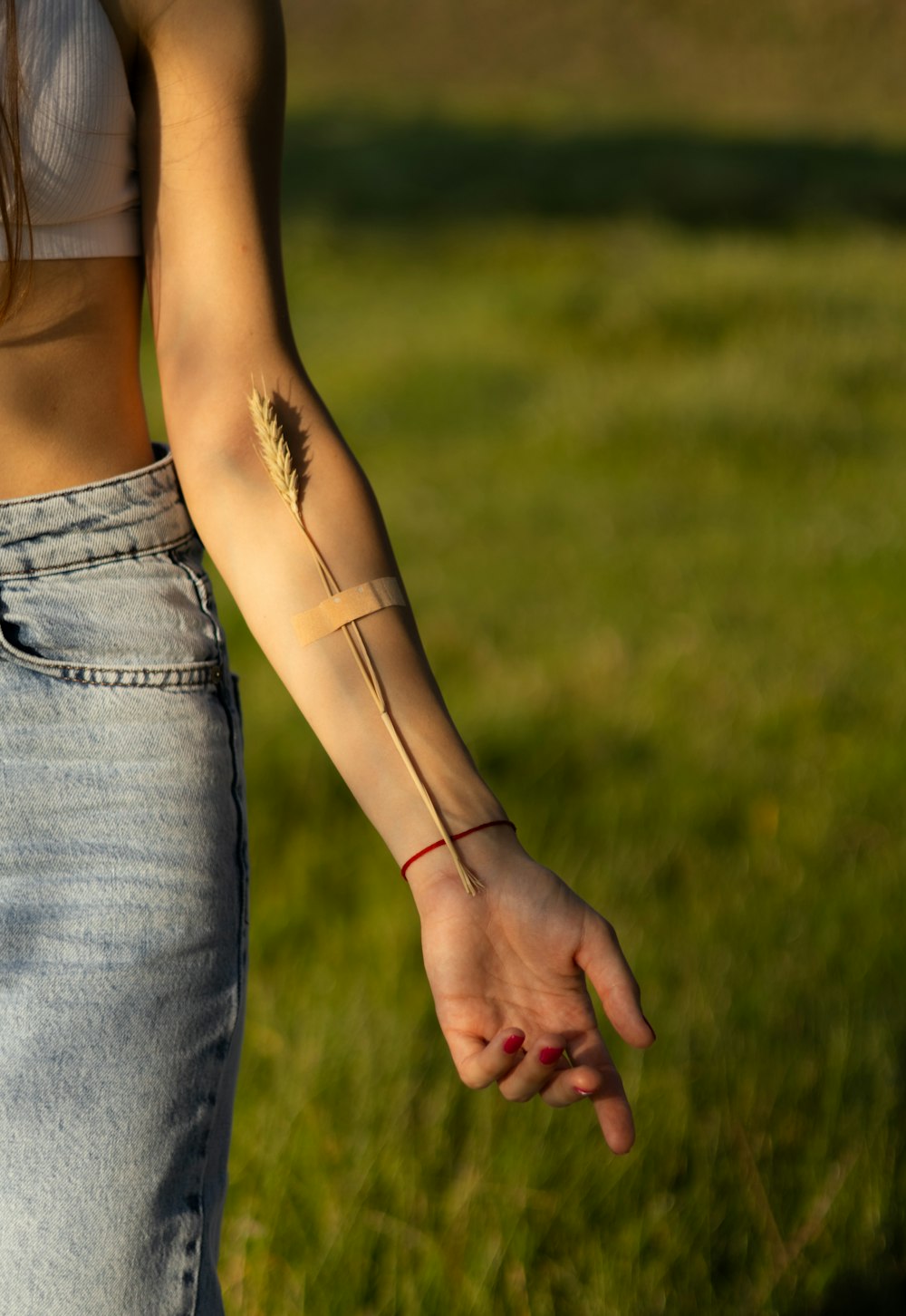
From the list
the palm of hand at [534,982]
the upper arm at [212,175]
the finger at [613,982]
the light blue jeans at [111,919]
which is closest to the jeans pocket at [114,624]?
the light blue jeans at [111,919]

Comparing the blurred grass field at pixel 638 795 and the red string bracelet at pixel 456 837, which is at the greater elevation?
the red string bracelet at pixel 456 837

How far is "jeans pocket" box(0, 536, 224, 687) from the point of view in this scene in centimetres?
129

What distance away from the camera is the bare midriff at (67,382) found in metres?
1.42

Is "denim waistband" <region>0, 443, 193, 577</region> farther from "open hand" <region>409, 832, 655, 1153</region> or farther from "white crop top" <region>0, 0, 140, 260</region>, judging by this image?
"open hand" <region>409, 832, 655, 1153</region>

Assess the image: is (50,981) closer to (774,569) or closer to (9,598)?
(9,598)

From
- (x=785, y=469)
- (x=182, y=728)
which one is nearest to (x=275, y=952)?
(x=182, y=728)

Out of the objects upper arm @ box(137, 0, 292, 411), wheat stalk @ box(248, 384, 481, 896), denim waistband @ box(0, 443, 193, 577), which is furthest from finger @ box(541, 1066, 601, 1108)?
upper arm @ box(137, 0, 292, 411)

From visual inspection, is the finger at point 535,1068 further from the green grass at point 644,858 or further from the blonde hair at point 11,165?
the green grass at point 644,858

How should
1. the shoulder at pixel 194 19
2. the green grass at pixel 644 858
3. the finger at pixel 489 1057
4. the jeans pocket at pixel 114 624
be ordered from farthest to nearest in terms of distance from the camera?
the green grass at pixel 644 858
the shoulder at pixel 194 19
the jeans pocket at pixel 114 624
the finger at pixel 489 1057

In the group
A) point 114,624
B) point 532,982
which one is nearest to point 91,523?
point 114,624

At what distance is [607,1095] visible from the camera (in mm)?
1255

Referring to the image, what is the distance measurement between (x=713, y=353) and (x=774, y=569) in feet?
14.9

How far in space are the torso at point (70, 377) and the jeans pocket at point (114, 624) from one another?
5.2 inches

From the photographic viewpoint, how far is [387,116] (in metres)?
24.9
